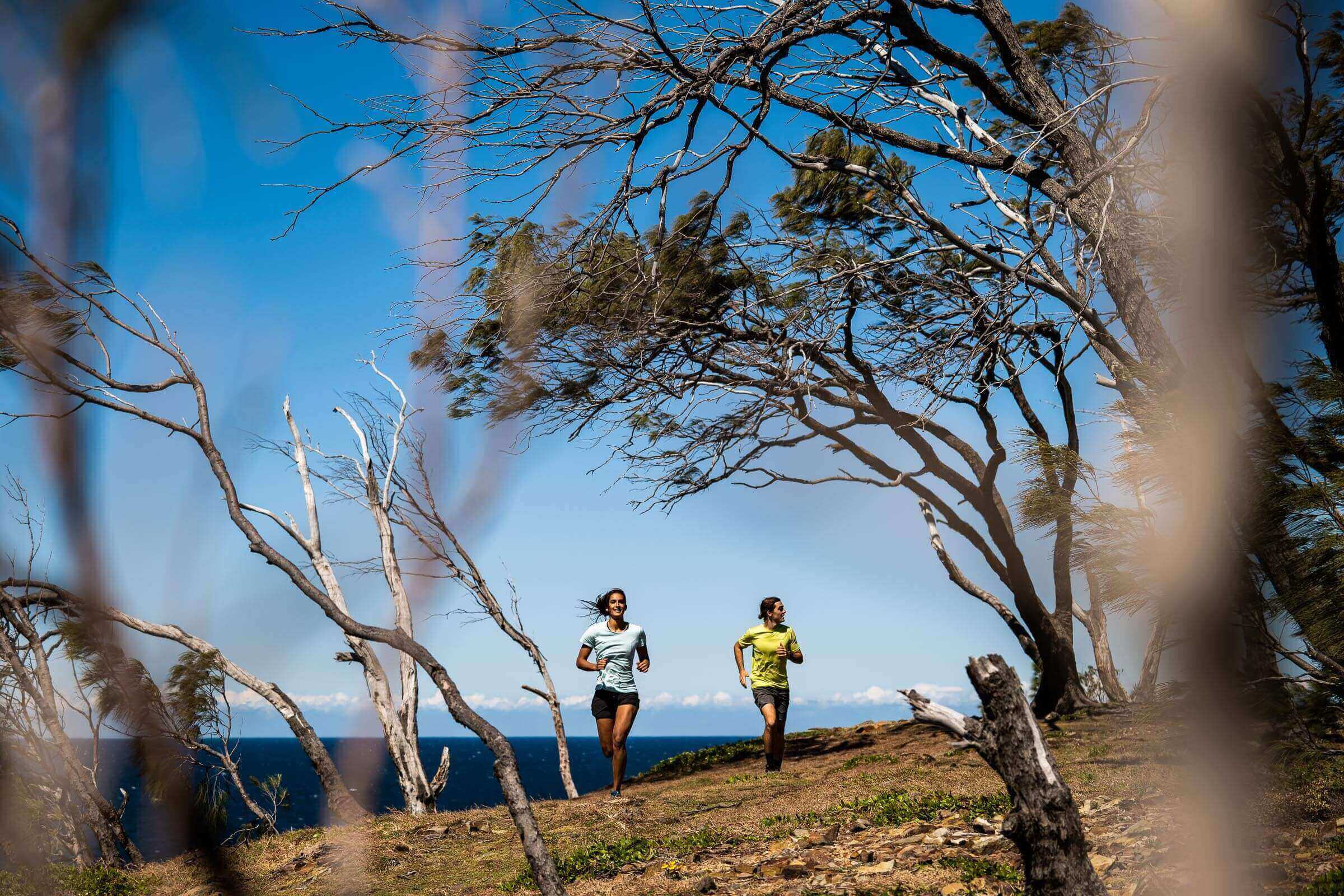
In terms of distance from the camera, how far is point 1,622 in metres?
8.15

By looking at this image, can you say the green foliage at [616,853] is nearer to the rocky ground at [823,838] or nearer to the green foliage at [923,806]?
the rocky ground at [823,838]

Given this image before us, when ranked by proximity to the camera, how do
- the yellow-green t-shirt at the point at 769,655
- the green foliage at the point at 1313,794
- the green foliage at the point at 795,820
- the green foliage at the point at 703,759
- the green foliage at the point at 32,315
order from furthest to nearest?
the green foliage at the point at 703,759 < the yellow-green t-shirt at the point at 769,655 < the green foliage at the point at 795,820 < the green foliage at the point at 1313,794 < the green foliage at the point at 32,315

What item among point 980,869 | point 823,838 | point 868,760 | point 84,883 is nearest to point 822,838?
point 823,838

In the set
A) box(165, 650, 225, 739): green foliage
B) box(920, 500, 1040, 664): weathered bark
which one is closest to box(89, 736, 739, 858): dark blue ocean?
box(165, 650, 225, 739): green foliage

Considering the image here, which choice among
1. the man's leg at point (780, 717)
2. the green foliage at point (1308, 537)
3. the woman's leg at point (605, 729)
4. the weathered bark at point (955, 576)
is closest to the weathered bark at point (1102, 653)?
the weathered bark at point (955, 576)

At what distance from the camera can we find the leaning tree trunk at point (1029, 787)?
4055mm

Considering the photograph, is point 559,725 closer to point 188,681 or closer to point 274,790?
point 274,790

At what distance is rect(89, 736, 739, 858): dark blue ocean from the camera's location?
210cm

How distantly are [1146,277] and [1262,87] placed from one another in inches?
164

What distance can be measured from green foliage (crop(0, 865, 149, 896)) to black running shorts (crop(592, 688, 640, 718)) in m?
4.65

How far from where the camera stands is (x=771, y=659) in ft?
33.2

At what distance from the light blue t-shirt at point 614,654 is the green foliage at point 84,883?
4.74 m

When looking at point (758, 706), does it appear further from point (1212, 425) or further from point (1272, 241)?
point (1212, 425)

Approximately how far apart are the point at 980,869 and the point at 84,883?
837 cm
